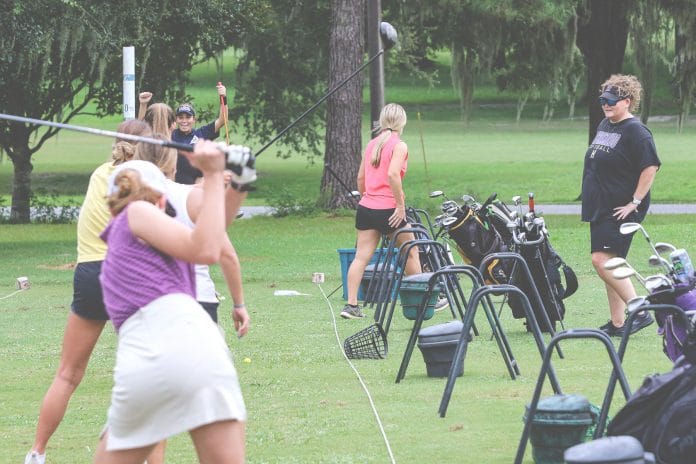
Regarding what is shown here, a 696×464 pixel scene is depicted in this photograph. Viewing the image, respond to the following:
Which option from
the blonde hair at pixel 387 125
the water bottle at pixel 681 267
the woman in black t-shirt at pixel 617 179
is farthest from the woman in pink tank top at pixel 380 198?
the water bottle at pixel 681 267

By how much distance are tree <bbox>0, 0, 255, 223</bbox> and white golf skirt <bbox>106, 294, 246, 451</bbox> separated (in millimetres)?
13002

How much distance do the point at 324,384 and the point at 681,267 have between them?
2.73 metres

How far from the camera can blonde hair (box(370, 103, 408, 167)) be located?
425 inches

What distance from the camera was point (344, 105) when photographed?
23.5m

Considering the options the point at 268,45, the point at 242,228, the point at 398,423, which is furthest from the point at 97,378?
the point at 268,45

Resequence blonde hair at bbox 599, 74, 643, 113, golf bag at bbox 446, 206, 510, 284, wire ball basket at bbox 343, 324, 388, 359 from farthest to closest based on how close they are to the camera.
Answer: golf bag at bbox 446, 206, 510, 284, blonde hair at bbox 599, 74, 643, 113, wire ball basket at bbox 343, 324, 388, 359

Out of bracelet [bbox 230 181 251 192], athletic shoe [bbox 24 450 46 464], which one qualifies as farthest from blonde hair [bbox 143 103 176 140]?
bracelet [bbox 230 181 251 192]

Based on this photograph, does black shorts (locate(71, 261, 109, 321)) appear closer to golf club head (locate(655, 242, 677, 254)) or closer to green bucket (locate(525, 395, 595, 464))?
green bucket (locate(525, 395, 595, 464))

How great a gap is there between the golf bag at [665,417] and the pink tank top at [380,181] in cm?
621

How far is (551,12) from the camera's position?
2320 centimetres

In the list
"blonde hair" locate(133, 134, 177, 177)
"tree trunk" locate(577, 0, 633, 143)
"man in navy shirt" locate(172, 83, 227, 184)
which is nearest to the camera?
"blonde hair" locate(133, 134, 177, 177)

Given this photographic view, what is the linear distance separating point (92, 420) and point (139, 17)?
40.5ft

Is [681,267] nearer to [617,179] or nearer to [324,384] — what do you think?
[324,384]

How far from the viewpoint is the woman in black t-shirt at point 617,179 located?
366 inches
